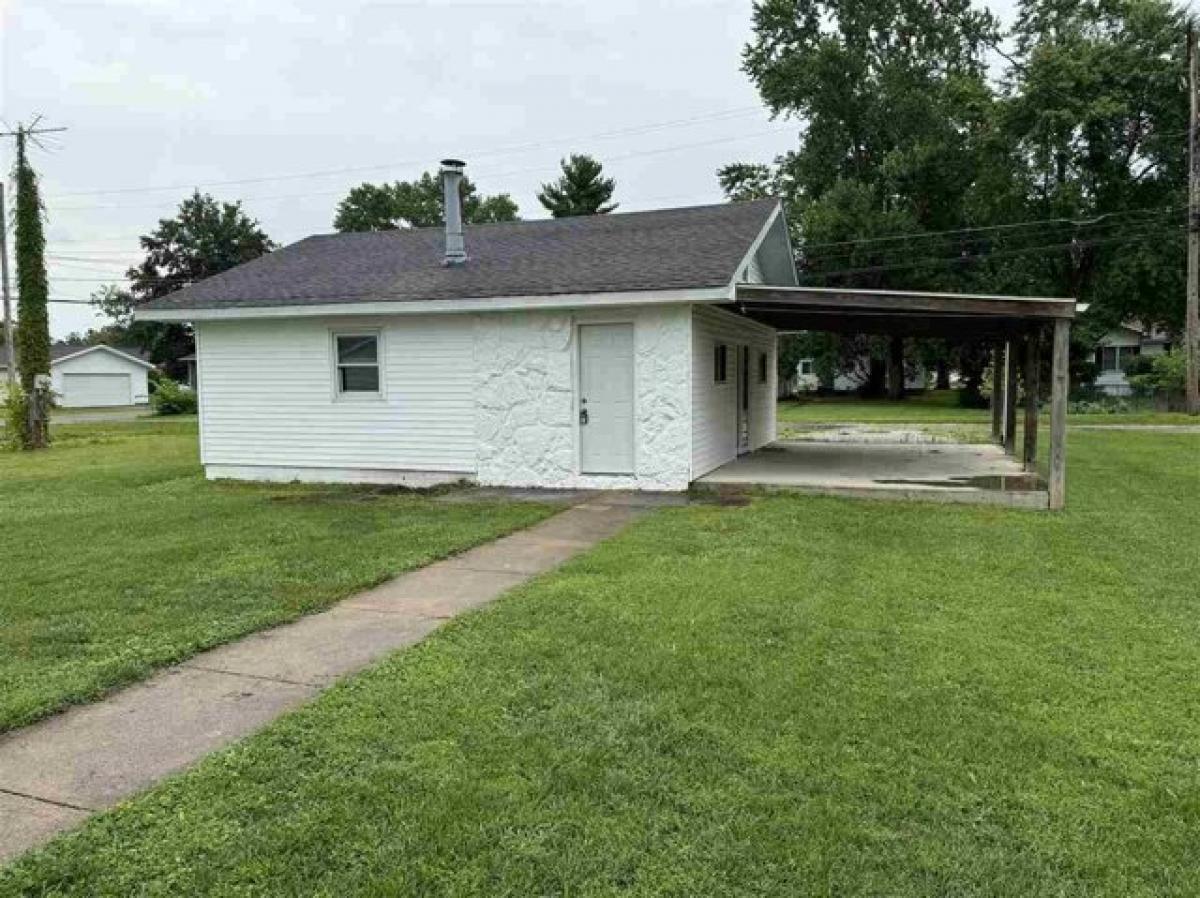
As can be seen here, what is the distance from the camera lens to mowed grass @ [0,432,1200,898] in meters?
2.77

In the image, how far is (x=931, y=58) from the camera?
121ft

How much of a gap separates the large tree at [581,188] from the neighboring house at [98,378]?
27.8 m

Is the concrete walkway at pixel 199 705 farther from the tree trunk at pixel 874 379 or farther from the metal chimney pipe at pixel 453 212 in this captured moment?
the tree trunk at pixel 874 379

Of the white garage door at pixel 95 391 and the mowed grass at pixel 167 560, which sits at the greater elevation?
the white garage door at pixel 95 391

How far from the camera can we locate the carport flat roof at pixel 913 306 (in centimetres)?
917

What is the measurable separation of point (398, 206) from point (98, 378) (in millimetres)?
20991

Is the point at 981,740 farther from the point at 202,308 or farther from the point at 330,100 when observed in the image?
the point at 330,100

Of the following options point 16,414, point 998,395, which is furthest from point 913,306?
point 16,414

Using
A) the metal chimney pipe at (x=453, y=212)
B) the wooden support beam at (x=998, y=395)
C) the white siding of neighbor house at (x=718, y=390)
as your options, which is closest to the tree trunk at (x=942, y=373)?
the wooden support beam at (x=998, y=395)

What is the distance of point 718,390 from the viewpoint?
41.4ft

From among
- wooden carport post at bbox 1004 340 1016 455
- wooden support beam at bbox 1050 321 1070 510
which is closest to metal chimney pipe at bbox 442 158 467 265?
wooden support beam at bbox 1050 321 1070 510

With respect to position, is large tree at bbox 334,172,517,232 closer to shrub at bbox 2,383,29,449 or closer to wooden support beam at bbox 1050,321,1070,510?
shrub at bbox 2,383,29,449

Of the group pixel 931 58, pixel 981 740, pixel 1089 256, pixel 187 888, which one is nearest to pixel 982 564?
pixel 981 740

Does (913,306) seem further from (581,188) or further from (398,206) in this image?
(398,206)
